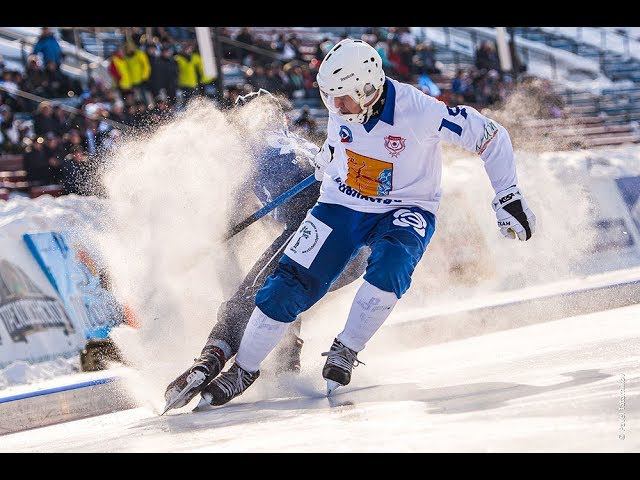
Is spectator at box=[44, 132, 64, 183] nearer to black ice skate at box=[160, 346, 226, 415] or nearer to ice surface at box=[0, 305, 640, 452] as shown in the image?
ice surface at box=[0, 305, 640, 452]

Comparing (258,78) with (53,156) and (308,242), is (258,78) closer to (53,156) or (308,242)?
(53,156)

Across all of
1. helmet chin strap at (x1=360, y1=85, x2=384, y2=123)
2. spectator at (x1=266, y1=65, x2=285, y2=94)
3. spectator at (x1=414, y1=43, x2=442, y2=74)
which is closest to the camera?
helmet chin strap at (x1=360, y1=85, x2=384, y2=123)

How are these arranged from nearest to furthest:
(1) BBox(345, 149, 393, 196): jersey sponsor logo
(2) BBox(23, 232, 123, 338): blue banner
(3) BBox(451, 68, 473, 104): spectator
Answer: (1) BBox(345, 149, 393, 196): jersey sponsor logo, (2) BBox(23, 232, 123, 338): blue banner, (3) BBox(451, 68, 473, 104): spectator

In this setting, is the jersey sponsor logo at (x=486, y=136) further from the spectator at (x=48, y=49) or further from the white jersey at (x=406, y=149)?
the spectator at (x=48, y=49)

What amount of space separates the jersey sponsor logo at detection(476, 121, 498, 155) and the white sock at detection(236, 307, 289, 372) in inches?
52.5

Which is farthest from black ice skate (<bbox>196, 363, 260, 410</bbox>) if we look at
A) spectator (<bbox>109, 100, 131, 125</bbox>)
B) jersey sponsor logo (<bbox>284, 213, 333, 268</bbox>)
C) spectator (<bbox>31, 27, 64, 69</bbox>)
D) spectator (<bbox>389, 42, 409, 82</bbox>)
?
spectator (<bbox>389, 42, 409, 82</bbox>)

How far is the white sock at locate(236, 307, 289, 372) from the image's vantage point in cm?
579

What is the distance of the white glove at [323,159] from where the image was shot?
6.25 m

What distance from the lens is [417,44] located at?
2238 centimetres

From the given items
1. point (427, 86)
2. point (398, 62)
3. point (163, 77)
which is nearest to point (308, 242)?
point (163, 77)

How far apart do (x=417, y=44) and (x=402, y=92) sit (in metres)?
16.9

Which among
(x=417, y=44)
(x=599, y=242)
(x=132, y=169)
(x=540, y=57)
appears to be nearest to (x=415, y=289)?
(x=599, y=242)

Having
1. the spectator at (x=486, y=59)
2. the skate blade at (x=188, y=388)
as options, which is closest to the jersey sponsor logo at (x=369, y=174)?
the skate blade at (x=188, y=388)

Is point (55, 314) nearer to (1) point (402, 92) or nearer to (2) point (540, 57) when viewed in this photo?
(1) point (402, 92)
